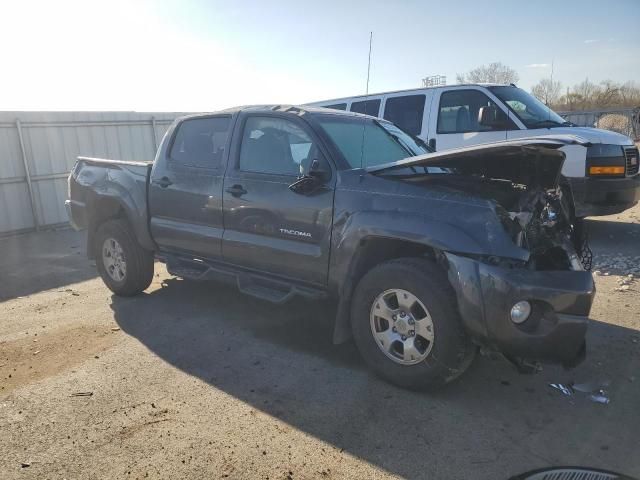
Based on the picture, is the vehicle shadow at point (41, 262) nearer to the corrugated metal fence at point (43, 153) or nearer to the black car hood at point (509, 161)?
the corrugated metal fence at point (43, 153)

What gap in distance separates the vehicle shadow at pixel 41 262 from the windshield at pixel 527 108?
258 inches

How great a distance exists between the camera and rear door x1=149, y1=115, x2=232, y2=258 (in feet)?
14.8

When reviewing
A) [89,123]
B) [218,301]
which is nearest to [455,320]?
[218,301]

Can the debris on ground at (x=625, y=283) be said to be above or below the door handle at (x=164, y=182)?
below

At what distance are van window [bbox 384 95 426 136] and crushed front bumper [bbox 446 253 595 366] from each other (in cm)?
565

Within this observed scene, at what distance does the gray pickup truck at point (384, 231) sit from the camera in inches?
114

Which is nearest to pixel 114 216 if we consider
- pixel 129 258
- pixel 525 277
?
pixel 129 258

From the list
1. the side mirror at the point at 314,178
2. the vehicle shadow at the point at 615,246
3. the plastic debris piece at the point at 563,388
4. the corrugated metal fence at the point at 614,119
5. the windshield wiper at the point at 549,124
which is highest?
the windshield wiper at the point at 549,124

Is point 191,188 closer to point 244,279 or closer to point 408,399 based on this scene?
point 244,279

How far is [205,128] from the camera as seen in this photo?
15.9 ft

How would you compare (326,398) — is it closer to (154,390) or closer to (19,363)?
(154,390)

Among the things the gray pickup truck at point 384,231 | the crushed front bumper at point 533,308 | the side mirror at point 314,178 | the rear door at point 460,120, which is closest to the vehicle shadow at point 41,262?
the gray pickup truck at point 384,231

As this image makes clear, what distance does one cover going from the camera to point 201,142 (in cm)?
484

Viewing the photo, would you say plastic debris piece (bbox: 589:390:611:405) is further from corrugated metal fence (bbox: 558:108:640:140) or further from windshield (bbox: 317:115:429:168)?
corrugated metal fence (bbox: 558:108:640:140)
